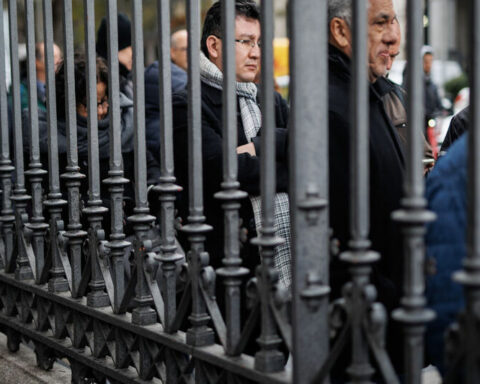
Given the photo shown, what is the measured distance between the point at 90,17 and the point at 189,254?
1.13 metres

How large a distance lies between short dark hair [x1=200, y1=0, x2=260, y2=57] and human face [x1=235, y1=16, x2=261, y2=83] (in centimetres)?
4

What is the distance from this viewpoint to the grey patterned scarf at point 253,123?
3.72 meters

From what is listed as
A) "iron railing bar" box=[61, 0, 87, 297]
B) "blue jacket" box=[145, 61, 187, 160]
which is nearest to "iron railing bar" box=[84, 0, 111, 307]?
"iron railing bar" box=[61, 0, 87, 297]

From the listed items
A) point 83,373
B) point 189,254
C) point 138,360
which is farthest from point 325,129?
point 83,373

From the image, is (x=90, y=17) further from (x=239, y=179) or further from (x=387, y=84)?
(x=387, y=84)

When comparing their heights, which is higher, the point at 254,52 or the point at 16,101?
the point at 254,52

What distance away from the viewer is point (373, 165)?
9.78 ft

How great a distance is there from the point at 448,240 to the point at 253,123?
1871mm

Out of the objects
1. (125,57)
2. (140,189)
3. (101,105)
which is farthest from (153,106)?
(140,189)

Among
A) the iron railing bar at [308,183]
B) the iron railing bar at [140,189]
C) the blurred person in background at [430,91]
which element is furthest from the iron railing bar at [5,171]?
the blurred person in background at [430,91]

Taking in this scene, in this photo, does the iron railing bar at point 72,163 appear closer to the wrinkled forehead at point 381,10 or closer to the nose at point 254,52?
the nose at point 254,52

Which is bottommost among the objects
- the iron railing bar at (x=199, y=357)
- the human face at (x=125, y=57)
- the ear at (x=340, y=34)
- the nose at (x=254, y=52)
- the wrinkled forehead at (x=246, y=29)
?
the iron railing bar at (x=199, y=357)

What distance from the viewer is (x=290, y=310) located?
103 inches

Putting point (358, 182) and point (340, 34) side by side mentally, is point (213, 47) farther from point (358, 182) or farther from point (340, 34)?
point (358, 182)
